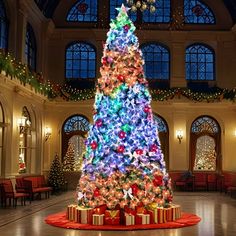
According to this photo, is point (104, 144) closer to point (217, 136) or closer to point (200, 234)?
point (200, 234)

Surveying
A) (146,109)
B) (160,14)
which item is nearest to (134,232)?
(146,109)

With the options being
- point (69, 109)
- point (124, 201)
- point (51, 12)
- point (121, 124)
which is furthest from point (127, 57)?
point (51, 12)

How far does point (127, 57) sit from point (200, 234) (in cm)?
440

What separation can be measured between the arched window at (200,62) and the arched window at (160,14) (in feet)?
6.09

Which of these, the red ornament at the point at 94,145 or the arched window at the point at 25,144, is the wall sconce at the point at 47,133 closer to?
the arched window at the point at 25,144

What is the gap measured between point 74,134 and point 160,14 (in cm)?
708

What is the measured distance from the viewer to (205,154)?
21188 mm

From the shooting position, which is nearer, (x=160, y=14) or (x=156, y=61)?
(x=156, y=61)

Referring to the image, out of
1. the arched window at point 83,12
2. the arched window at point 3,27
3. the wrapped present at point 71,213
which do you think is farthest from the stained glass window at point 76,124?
the wrapped present at point 71,213

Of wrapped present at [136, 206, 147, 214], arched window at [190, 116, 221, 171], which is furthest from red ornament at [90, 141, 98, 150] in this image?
arched window at [190, 116, 221, 171]

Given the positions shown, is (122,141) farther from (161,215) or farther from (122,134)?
(161,215)

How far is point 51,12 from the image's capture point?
2200 centimetres

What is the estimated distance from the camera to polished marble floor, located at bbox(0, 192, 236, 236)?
9.53 m

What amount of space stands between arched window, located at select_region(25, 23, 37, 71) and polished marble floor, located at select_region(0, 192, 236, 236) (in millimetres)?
6073
